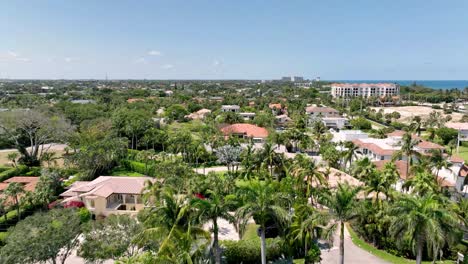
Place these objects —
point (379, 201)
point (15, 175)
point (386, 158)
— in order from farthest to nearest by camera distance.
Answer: point (386, 158) < point (15, 175) < point (379, 201)

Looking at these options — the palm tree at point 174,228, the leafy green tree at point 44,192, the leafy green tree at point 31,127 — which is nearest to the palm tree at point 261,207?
the palm tree at point 174,228

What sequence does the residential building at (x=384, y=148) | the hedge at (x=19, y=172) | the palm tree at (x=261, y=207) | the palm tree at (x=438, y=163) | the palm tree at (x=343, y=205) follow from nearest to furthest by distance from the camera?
1. the palm tree at (x=261, y=207)
2. the palm tree at (x=343, y=205)
3. the palm tree at (x=438, y=163)
4. the hedge at (x=19, y=172)
5. the residential building at (x=384, y=148)

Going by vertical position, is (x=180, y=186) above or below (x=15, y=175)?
above

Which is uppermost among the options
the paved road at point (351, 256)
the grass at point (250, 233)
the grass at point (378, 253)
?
the paved road at point (351, 256)

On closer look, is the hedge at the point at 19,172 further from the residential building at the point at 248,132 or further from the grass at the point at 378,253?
the grass at the point at 378,253

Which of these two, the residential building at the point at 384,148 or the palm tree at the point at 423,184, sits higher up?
the palm tree at the point at 423,184

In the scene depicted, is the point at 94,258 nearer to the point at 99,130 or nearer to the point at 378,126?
the point at 99,130

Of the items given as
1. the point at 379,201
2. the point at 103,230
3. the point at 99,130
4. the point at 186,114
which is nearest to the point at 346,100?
the point at 186,114
